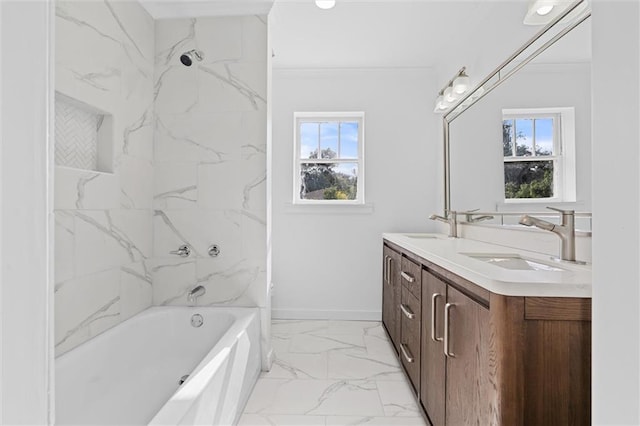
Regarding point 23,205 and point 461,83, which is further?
point 461,83

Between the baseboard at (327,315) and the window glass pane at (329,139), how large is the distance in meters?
1.58

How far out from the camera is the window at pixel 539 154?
57.3 inches

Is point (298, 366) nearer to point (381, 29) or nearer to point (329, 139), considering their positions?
point (329, 139)

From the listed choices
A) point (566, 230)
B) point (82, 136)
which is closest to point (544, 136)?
point (566, 230)

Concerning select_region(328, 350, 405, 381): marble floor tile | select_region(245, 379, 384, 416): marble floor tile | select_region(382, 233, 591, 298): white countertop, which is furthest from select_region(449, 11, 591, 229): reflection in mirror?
select_region(245, 379, 384, 416): marble floor tile

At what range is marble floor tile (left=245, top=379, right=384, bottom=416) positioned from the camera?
68.2 inches

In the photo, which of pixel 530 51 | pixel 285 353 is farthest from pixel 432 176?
pixel 285 353

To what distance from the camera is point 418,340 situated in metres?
1.71

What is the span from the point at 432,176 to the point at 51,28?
125 inches

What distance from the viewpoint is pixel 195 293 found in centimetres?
205

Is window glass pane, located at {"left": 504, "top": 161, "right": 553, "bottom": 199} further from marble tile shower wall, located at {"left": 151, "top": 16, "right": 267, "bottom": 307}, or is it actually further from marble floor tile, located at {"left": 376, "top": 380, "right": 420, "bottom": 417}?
marble tile shower wall, located at {"left": 151, "top": 16, "right": 267, "bottom": 307}

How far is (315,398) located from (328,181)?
2.03m

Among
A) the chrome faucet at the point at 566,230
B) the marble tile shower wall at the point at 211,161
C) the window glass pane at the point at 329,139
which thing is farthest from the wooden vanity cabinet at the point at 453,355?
the window glass pane at the point at 329,139

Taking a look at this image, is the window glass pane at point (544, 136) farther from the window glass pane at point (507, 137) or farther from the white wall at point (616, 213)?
the white wall at point (616, 213)
